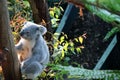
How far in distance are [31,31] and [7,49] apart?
59cm

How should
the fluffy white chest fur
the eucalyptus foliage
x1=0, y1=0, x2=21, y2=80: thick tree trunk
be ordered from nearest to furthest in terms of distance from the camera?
1. the eucalyptus foliage
2. x1=0, y1=0, x2=21, y2=80: thick tree trunk
3. the fluffy white chest fur

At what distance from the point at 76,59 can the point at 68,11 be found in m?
0.48

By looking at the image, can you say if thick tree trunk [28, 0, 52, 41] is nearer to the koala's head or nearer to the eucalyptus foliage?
the koala's head

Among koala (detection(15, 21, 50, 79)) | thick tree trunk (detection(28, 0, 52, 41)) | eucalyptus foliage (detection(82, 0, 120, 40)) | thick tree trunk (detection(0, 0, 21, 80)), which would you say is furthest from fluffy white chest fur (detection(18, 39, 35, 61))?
eucalyptus foliage (detection(82, 0, 120, 40))

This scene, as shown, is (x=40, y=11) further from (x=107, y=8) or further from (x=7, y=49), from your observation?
(x=107, y=8)

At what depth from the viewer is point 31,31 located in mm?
1871

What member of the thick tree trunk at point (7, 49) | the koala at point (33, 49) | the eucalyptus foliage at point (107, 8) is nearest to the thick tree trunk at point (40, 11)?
the koala at point (33, 49)

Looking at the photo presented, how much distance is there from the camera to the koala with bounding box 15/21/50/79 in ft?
5.69

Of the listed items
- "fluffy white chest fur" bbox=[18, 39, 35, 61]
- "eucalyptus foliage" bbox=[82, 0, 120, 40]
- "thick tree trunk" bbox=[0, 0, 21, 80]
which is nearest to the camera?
"eucalyptus foliage" bbox=[82, 0, 120, 40]

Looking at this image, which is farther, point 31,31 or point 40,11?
point 40,11

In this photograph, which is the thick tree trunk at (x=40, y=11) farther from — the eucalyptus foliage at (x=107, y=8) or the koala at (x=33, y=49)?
the eucalyptus foliage at (x=107, y=8)

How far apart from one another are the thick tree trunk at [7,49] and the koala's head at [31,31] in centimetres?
45

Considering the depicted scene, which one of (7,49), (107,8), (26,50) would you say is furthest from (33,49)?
(107,8)

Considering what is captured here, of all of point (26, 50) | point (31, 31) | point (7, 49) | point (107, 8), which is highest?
point (107, 8)
